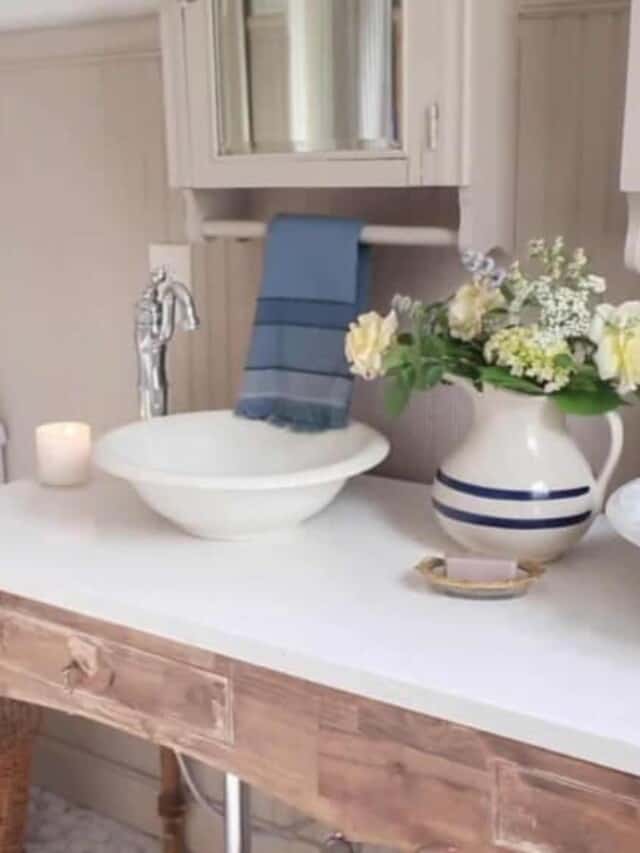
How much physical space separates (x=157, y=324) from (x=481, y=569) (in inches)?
24.8

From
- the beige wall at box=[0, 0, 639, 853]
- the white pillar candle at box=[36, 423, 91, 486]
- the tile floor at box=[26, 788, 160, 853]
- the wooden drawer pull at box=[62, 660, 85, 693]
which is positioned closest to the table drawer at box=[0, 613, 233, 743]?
the wooden drawer pull at box=[62, 660, 85, 693]

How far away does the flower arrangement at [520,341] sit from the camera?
1.12 m

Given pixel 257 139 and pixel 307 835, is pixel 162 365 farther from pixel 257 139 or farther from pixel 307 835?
pixel 307 835

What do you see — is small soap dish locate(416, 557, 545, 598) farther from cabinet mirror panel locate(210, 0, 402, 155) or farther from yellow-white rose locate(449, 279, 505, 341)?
cabinet mirror panel locate(210, 0, 402, 155)

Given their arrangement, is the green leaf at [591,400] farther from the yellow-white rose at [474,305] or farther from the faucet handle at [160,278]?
the faucet handle at [160,278]

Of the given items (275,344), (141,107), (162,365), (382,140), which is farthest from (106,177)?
(382,140)

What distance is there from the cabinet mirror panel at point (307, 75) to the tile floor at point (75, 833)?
4.27 ft

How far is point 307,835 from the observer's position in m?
1.86

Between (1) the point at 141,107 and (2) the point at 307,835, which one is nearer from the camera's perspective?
(1) the point at 141,107

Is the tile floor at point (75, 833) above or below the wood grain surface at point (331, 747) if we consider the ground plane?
below

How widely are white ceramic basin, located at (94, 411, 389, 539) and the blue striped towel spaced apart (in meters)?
0.03

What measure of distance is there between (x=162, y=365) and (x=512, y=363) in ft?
2.00

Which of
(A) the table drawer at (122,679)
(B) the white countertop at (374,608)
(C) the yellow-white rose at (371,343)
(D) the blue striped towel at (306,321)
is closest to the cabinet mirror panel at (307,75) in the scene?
(D) the blue striped towel at (306,321)

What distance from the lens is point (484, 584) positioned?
1.13 m
